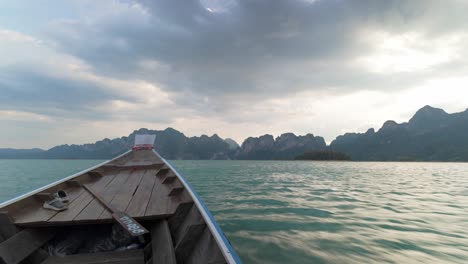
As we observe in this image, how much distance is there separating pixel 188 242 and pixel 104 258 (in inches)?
51.3

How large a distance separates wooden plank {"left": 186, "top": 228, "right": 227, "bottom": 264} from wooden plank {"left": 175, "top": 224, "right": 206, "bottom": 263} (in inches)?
2.3

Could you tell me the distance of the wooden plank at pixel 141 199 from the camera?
4.42 m

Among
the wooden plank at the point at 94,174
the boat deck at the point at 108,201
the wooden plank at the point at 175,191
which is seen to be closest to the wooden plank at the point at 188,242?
the boat deck at the point at 108,201

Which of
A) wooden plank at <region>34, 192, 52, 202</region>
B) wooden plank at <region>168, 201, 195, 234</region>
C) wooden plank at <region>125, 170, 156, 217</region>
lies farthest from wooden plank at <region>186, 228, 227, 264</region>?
wooden plank at <region>34, 192, 52, 202</region>

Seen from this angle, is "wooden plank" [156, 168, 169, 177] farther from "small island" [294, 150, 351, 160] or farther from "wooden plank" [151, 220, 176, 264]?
"small island" [294, 150, 351, 160]

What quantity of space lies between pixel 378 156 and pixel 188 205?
193 meters

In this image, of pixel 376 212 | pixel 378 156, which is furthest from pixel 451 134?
pixel 376 212

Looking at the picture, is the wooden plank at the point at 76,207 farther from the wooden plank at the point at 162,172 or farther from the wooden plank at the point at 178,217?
the wooden plank at the point at 162,172

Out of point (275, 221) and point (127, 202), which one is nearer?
point (127, 202)

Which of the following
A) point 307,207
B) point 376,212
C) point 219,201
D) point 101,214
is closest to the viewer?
point 101,214

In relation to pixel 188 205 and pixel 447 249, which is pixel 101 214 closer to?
pixel 188 205

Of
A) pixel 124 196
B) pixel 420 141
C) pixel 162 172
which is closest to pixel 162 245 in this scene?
pixel 124 196

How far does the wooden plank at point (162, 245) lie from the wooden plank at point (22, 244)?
5.64ft

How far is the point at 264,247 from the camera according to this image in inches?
203
